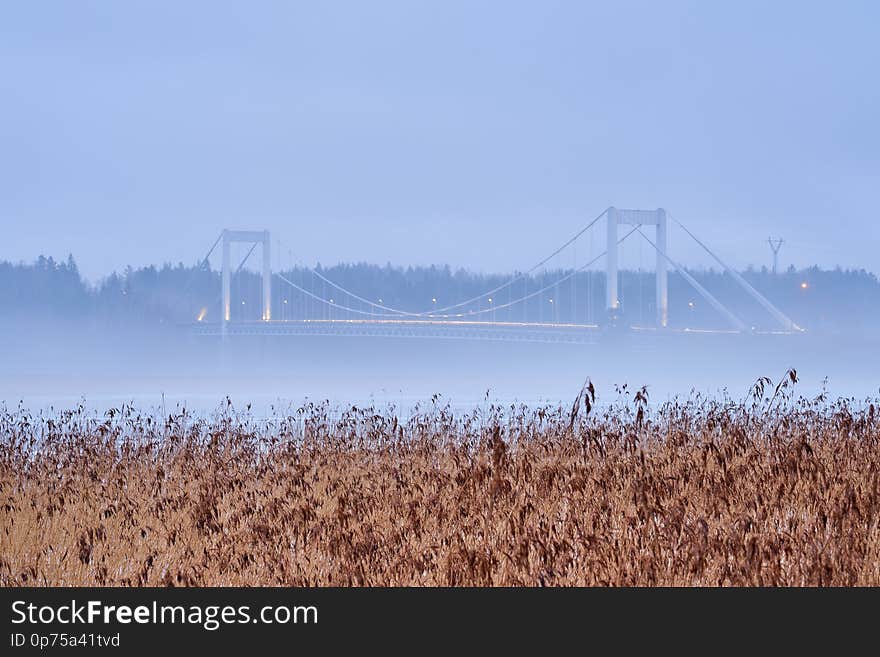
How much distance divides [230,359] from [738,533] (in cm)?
6742

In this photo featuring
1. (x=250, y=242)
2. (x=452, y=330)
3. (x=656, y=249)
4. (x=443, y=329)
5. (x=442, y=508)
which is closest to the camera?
(x=442, y=508)

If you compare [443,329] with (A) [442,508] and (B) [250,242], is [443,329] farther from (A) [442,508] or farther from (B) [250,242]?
(A) [442,508]

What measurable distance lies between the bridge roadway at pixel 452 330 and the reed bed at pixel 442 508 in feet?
147

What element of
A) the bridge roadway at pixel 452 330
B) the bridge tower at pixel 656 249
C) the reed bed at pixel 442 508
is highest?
the bridge tower at pixel 656 249

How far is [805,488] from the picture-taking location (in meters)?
5.77

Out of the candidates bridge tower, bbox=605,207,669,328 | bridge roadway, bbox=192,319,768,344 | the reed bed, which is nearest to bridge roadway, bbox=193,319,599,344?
bridge roadway, bbox=192,319,768,344

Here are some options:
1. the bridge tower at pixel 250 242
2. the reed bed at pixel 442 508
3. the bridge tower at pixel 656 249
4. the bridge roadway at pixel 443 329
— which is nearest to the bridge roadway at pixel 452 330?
the bridge roadway at pixel 443 329

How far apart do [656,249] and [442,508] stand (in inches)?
2422

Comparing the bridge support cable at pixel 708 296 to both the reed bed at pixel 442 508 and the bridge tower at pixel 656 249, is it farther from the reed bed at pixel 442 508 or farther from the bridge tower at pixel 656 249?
the reed bed at pixel 442 508

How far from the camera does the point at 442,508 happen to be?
546 centimetres

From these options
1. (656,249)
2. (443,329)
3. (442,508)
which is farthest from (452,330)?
(442,508)

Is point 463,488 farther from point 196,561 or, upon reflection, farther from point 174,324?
point 174,324

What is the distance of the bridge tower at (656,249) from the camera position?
5872 cm

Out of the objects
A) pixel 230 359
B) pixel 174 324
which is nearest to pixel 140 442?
pixel 230 359
